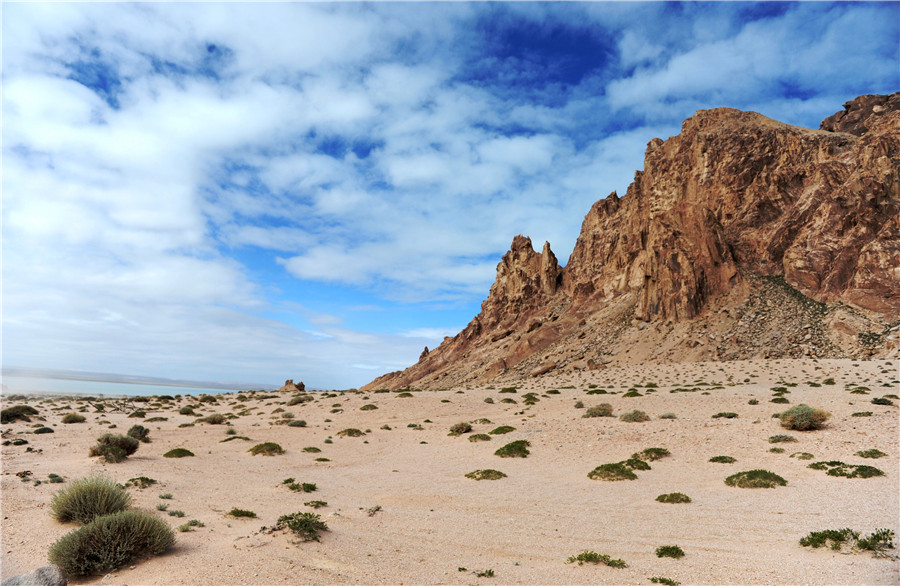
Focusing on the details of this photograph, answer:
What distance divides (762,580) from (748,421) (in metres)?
18.2

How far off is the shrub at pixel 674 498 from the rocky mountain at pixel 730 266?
51048 mm

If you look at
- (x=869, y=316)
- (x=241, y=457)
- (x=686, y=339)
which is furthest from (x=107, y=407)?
(x=869, y=316)

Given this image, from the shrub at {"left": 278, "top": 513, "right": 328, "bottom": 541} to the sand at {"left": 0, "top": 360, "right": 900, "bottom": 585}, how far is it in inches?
9.9

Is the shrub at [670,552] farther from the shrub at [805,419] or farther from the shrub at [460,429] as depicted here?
the shrub at [460,429]

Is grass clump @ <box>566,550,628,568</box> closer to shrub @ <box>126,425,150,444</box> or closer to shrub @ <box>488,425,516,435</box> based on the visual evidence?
shrub @ <box>488,425,516,435</box>

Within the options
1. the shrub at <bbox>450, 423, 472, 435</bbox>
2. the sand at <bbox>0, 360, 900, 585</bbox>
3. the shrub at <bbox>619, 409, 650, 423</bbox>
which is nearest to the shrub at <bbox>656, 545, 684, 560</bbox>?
the sand at <bbox>0, 360, 900, 585</bbox>

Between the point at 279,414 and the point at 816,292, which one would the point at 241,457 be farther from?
the point at 816,292

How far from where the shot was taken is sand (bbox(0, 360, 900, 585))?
29.6 feet

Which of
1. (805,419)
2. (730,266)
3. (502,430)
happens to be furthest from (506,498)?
(730,266)

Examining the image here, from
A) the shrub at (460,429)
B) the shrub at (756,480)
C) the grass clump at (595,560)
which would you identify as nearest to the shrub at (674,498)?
the shrub at (756,480)

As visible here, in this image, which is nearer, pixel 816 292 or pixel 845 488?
pixel 845 488

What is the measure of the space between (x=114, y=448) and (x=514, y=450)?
1843cm

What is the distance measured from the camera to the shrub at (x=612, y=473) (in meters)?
17.2

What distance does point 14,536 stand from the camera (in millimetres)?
10078
